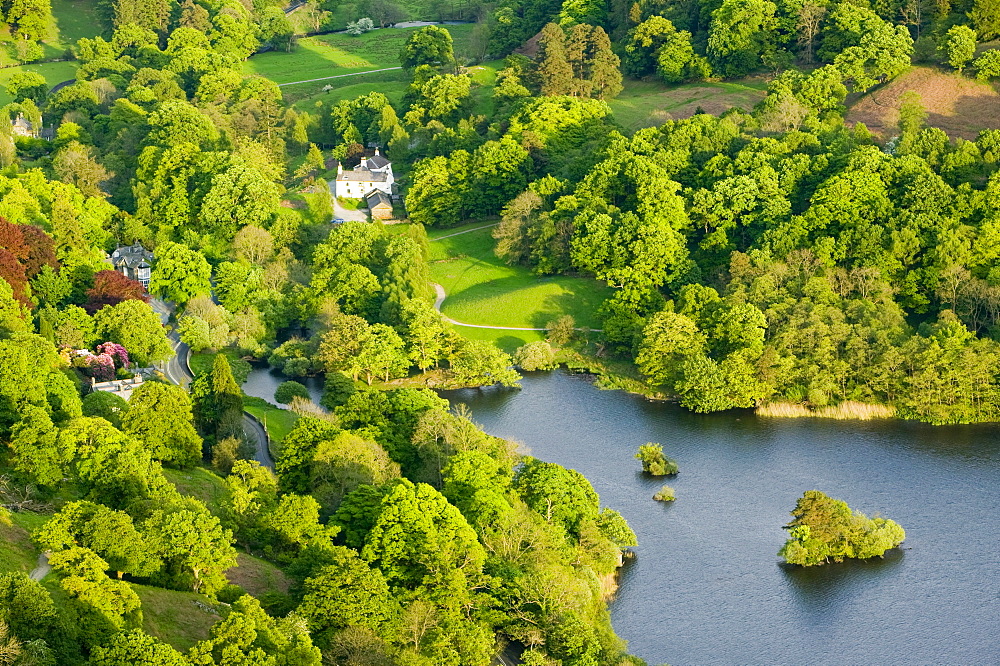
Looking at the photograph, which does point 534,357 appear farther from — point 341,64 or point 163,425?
point 341,64

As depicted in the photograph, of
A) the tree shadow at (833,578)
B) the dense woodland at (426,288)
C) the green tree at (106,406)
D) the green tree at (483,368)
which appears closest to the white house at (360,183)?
the dense woodland at (426,288)

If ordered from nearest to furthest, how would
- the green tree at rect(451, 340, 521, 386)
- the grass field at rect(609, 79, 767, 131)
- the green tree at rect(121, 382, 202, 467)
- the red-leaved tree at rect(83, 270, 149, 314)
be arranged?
the green tree at rect(121, 382, 202, 467)
the green tree at rect(451, 340, 521, 386)
the red-leaved tree at rect(83, 270, 149, 314)
the grass field at rect(609, 79, 767, 131)

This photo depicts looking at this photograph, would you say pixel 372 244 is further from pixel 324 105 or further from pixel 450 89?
pixel 324 105

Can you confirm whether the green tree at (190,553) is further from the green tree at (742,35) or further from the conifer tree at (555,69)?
the green tree at (742,35)

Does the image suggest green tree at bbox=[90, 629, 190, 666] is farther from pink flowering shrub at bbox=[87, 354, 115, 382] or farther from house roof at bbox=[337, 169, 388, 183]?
house roof at bbox=[337, 169, 388, 183]

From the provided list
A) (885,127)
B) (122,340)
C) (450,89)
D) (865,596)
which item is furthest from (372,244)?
(865,596)

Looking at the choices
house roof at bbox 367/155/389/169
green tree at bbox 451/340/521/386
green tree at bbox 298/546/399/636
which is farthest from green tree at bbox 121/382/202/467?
house roof at bbox 367/155/389/169
